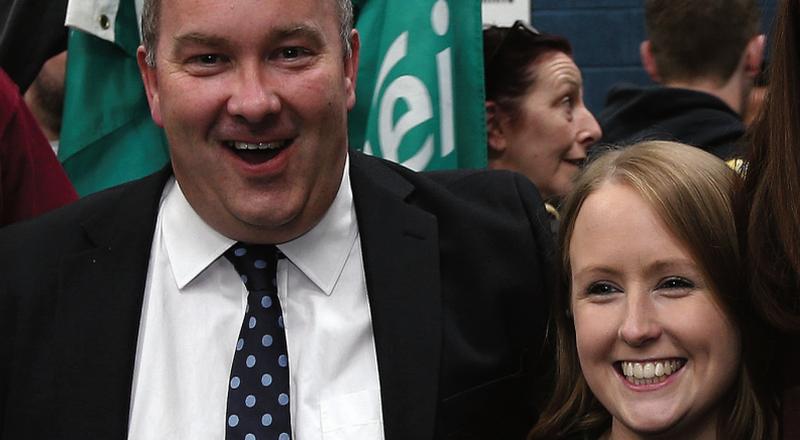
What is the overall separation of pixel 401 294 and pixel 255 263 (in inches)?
11.2

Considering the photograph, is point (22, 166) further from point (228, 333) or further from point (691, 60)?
point (691, 60)

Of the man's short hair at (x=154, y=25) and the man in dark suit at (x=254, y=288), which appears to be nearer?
the man in dark suit at (x=254, y=288)

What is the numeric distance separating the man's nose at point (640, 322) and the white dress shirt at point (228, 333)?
49cm

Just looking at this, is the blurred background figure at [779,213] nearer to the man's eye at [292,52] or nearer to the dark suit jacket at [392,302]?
the dark suit jacket at [392,302]

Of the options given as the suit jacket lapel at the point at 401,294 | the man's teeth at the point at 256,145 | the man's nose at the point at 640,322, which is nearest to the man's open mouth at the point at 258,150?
the man's teeth at the point at 256,145

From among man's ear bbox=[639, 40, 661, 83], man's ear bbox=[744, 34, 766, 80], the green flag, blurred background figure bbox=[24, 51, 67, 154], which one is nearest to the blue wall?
man's ear bbox=[639, 40, 661, 83]

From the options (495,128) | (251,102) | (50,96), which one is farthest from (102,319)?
(50,96)

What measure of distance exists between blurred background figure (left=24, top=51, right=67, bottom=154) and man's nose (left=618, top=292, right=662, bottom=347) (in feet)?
9.00

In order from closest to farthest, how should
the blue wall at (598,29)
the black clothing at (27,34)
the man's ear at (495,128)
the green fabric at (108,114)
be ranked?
the black clothing at (27,34) < the green fabric at (108,114) < the man's ear at (495,128) < the blue wall at (598,29)

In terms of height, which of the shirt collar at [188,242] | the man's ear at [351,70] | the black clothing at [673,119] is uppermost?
the man's ear at [351,70]

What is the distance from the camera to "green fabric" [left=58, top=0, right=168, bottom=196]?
134 inches

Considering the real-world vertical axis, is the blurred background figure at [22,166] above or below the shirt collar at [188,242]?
above

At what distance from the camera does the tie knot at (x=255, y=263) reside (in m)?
2.72

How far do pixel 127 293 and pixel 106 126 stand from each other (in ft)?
2.87
